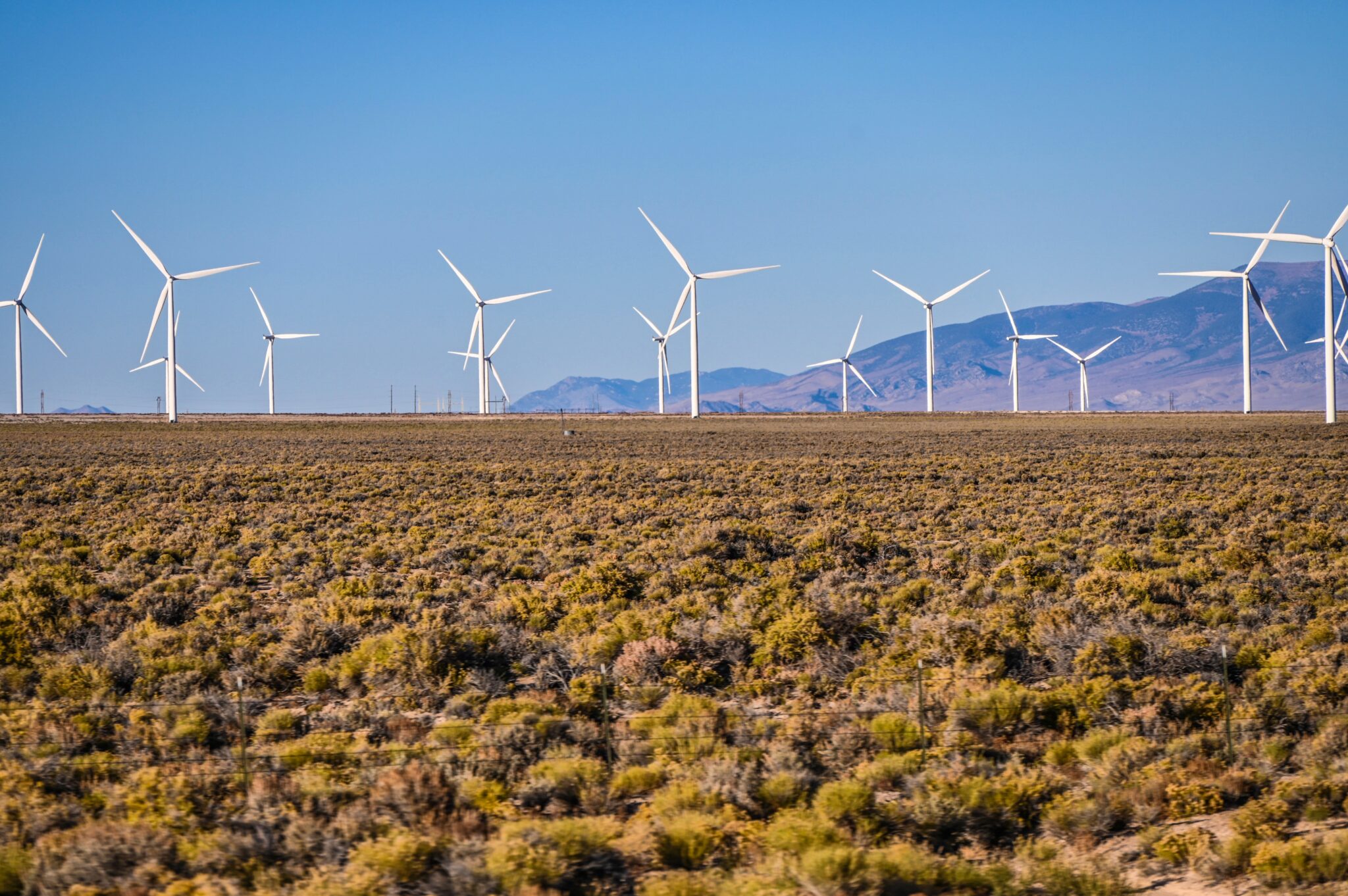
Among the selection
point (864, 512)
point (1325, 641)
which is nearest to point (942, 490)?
point (864, 512)

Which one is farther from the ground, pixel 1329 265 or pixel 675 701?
pixel 1329 265

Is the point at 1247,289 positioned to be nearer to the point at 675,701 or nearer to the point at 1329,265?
the point at 1329,265

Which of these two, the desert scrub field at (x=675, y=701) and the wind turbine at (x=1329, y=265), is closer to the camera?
the desert scrub field at (x=675, y=701)

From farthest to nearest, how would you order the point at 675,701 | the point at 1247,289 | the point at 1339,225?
the point at 1247,289 < the point at 1339,225 < the point at 675,701

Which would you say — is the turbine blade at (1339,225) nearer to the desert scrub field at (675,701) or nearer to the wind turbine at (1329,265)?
the wind turbine at (1329,265)

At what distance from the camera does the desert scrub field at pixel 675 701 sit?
32.4 feet

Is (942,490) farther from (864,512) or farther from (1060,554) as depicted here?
(1060,554)

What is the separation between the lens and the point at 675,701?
15.1 meters

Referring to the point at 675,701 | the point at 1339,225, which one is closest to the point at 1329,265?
the point at 1339,225

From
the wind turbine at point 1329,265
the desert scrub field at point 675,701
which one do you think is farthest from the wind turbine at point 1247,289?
the desert scrub field at point 675,701

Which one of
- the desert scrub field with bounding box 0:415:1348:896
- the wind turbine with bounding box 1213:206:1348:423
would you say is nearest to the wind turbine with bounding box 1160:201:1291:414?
the wind turbine with bounding box 1213:206:1348:423

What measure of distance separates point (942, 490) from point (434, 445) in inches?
1867

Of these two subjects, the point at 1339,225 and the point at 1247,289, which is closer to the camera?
the point at 1339,225

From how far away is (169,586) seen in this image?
905 inches
